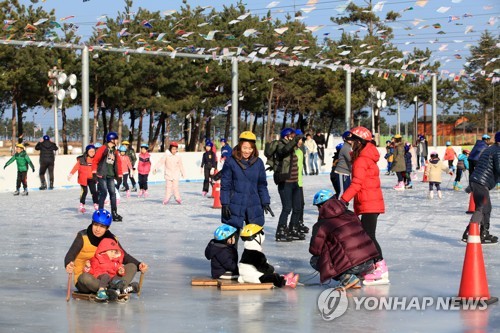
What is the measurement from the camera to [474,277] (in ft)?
28.0

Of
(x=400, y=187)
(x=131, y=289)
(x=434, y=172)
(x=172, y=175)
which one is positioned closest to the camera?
(x=131, y=289)

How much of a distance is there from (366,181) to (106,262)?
266cm

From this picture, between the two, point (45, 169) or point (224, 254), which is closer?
point (224, 254)

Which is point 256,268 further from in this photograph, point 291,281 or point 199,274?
point 199,274

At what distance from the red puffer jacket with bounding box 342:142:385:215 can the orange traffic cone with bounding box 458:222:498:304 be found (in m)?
1.56

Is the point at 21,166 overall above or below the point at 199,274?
above

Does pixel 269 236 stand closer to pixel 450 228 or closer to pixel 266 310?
pixel 450 228

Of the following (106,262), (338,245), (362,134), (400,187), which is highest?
(362,134)

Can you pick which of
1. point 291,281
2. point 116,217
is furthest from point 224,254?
point 116,217

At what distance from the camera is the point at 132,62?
58531 millimetres

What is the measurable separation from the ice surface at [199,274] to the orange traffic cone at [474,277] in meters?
0.21

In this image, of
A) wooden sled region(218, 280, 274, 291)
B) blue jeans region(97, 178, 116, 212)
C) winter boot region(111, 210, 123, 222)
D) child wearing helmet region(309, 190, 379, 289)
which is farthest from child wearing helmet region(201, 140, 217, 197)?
child wearing helmet region(309, 190, 379, 289)

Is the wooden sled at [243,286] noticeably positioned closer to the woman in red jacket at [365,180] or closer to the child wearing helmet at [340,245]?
the child wearing helmet at [340,245]

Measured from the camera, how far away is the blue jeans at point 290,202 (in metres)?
14.3
